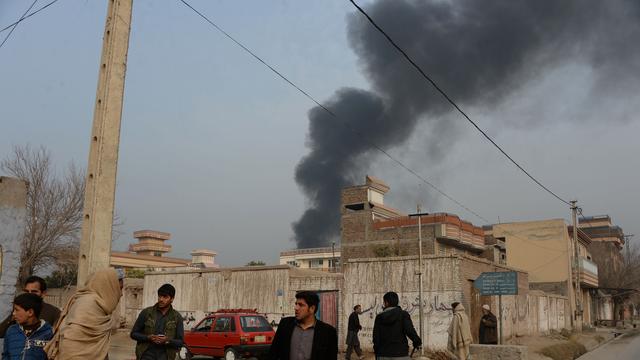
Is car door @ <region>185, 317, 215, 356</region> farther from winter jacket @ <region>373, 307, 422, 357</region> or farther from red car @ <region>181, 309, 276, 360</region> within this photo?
winter jacket @ <region>373, 307, 422, 357</region>

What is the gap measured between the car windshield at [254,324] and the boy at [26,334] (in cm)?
1322

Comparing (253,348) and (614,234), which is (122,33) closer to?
(253,348)

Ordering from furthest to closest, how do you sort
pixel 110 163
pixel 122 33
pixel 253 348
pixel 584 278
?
pixel 584 278 < pixel 253 348 < pixel 122 33 < pixel 110 163

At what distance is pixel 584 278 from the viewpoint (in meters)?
49.5

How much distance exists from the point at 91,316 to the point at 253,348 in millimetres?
13175

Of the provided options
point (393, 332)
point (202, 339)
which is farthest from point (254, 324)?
point (393, 332)

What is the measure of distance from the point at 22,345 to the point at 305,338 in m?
2.38

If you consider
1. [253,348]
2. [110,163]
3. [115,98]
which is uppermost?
[115,98]

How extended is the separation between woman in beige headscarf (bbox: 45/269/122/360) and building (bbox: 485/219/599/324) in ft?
160

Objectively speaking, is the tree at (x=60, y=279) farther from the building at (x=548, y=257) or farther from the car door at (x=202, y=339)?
the building at (x=548, y=257)

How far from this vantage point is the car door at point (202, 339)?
18.4m

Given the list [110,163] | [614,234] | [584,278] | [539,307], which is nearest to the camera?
[110,163]

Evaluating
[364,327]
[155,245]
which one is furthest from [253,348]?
[155,245]

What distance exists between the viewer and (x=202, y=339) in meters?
18.7
